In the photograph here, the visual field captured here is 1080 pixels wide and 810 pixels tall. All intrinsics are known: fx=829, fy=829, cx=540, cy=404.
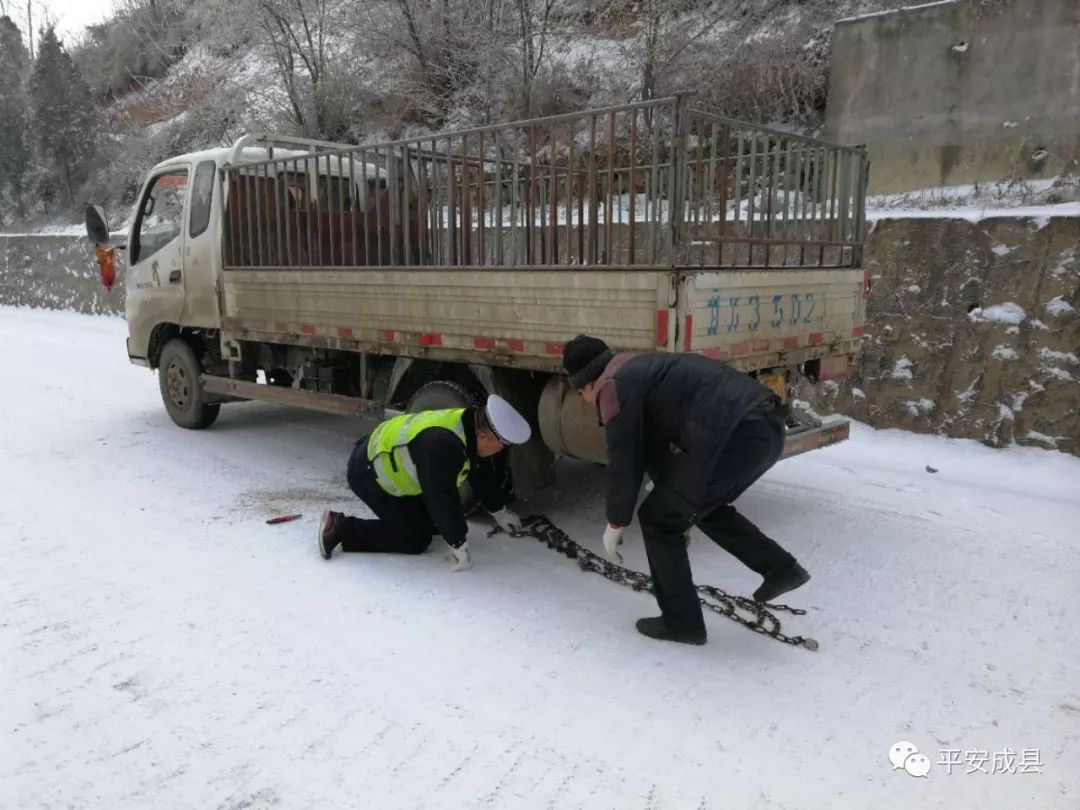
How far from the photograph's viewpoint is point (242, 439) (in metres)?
7.21

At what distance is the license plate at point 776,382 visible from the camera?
4.82 meters

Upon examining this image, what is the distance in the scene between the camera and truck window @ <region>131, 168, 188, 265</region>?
7160mm

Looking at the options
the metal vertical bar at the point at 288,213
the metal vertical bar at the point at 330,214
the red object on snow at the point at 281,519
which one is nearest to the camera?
the red object on snow at the point at 281,519

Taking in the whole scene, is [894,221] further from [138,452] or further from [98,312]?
[98,312]

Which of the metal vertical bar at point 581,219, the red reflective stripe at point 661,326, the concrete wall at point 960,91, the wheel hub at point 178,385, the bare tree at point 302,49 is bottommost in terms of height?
the wheel hub at point 178,385

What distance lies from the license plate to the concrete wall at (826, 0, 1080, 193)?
503 cm

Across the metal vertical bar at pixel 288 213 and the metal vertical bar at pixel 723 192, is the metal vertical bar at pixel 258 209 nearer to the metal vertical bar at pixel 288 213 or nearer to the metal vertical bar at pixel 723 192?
the metal vertical bar at pixel 288 213

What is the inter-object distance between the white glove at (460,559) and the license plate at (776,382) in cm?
194

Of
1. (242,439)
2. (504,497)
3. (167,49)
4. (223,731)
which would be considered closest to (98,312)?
(242,439)

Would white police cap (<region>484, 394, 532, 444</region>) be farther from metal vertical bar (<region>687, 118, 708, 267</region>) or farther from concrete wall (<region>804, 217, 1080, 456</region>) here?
concrete wall (<region>804, 217, 1080, 456</region>)

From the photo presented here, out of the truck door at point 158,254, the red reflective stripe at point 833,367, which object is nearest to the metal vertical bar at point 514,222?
the red reflective stripe at point 833,367

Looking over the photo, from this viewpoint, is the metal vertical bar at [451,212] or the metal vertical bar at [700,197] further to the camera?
the metal vertical bar at [451,212]

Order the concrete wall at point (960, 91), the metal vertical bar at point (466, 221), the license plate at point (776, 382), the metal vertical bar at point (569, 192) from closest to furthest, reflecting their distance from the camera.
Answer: the metal vertical bar at point (569, 192) → the license plate at point (776, 382) → the metal vertical bar at point (466, 221) → the concrete wall at point (960, 91)

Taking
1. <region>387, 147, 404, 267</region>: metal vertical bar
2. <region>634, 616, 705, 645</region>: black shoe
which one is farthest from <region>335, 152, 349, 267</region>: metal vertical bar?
<region>634, 616, 705, 645</region>: black shoe
